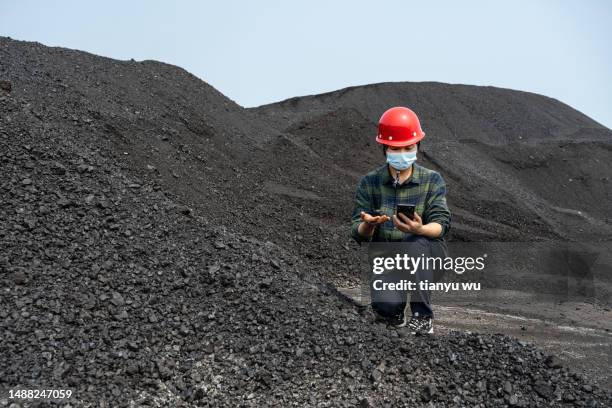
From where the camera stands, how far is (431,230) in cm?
558

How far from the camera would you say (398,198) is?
5.88 meters

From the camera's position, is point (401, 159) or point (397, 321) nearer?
point (401, 159)

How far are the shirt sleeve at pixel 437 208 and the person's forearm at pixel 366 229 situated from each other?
0.43 metres

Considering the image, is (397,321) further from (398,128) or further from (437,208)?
(398,128)

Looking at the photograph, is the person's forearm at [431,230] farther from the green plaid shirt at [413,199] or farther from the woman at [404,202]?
the green plaid shirt at [413,199]

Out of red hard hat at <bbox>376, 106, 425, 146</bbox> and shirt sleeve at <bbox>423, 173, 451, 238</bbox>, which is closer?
red hard hat at <bbox>376, 106, 425, 146</bbox>

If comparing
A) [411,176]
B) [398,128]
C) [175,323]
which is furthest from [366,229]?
[175,323]

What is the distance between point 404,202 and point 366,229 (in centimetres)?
39

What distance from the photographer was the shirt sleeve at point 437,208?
5773 millimetres

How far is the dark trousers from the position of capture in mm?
5828

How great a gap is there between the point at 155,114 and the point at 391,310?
32.1 ft

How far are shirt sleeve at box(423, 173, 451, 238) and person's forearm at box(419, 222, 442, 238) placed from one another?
0.09 metres

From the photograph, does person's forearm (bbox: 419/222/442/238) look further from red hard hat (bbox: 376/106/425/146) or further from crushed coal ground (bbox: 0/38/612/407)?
crushed coal ground (bbox: 0/38/612/407)

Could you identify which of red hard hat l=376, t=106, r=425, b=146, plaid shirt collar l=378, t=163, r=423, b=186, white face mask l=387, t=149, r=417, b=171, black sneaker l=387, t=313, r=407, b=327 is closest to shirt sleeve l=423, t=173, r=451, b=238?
plaid shirt collar l=378, t=163, r=423, b=186
